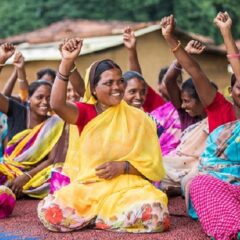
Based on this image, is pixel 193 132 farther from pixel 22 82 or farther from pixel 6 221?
pixel 22 82

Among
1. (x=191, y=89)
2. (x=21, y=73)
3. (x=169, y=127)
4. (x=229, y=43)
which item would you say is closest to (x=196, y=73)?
(x=229, y=43)

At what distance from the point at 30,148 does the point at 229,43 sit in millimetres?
2702

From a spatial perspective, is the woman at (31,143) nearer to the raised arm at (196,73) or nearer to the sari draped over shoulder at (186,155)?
the sari draped over shoulder at (186,155)

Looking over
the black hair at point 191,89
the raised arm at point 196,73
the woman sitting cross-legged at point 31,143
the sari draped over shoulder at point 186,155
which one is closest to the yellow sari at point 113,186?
the raised arm at point 196,73

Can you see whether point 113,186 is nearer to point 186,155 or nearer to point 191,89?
point 186,155

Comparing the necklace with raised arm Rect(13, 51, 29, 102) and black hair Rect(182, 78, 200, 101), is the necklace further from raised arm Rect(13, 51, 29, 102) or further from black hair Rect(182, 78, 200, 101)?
raised arm Rect(13, 51, 29, 102)

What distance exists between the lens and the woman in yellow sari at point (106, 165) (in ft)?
15.1

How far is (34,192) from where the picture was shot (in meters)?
6.52

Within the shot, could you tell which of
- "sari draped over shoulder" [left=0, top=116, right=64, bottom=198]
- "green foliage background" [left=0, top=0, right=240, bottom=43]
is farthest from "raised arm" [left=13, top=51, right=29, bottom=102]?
"green foliage background" [left=0, top=0, right=240, bottom=43]

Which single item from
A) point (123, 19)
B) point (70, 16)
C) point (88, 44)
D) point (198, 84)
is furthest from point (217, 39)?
point (198, 84)

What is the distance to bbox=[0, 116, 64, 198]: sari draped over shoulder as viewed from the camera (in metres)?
6.63

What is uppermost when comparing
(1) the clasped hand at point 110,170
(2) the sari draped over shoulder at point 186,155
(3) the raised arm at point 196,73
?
(3) the raised arm at point 196,73

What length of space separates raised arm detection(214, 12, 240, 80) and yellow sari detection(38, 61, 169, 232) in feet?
2.53

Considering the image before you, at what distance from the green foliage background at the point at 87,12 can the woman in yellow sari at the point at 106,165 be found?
2031cm
